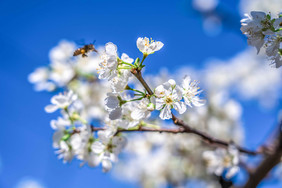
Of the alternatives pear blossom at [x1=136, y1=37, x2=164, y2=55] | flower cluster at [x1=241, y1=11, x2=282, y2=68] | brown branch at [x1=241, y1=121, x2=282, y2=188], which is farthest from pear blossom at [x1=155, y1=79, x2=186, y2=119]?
brown branch at [x1=241, y1=121, x2=282, y2=188]

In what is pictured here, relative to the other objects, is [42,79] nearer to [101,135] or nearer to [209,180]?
[101,135]

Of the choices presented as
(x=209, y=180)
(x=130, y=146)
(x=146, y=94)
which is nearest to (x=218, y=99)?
(x=209, y=180)

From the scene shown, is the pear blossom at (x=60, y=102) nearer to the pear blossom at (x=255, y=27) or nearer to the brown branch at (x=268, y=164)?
the pear blossom at (x=255, y=27)

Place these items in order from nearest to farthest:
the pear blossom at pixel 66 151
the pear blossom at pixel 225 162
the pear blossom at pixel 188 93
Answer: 1. the pear blossom at pixel 188 93
2. the pear blossom at pixel 66 151
3. the pear blossom at pixel 225 162

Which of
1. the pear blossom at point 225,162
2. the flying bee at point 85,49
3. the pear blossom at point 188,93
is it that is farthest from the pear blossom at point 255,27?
the pear blossom at point 225,162

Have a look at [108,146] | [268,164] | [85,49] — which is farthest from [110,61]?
[268,164]

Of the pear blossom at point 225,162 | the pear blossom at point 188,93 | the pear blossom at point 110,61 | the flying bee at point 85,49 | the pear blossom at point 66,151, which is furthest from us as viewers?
the pear blossom at point 225,162
